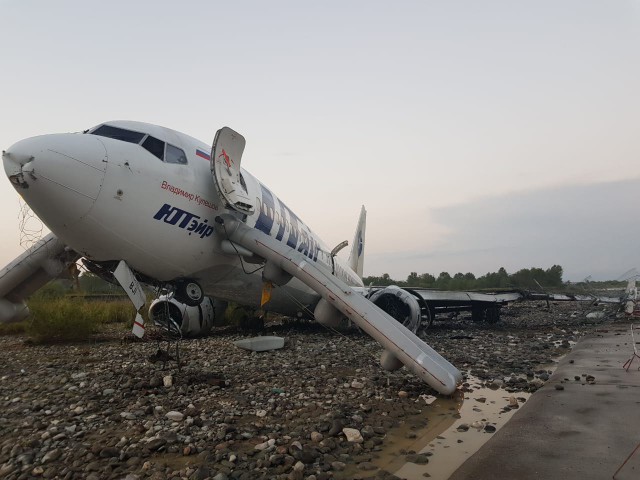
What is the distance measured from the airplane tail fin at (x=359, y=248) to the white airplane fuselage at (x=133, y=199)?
16.8 m

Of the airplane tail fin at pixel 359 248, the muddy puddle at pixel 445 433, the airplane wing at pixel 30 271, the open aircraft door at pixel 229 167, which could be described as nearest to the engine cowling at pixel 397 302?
the muddy puddle at pixel 445 433

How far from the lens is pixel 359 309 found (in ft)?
25.2

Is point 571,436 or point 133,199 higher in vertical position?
point 133,199

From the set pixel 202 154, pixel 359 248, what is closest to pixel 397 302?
pixel 202 154

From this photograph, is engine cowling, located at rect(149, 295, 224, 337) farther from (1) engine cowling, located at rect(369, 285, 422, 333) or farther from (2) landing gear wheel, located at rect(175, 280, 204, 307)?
(1) engine cowling, located at rect(369, 285, 422, 333)

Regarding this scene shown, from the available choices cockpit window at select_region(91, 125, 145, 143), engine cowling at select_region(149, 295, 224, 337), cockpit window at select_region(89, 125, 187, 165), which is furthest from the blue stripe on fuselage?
engine cowling at select_region(149, 295, 224, 337)

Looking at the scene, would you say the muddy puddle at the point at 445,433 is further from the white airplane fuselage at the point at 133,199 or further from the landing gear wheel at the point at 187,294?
the white airplane fuselage at the point at 133,199

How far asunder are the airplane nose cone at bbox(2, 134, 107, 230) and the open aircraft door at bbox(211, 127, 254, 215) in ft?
6.11

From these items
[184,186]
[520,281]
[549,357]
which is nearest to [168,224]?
[184,186]

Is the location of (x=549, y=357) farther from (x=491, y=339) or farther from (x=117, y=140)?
(x=117, y=140)

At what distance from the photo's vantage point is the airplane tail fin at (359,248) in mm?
25748

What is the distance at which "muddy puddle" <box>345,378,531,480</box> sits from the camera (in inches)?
163

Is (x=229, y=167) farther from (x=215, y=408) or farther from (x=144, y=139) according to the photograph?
(x=215, y=408)

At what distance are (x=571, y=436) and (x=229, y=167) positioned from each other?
649cm
